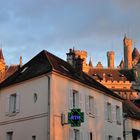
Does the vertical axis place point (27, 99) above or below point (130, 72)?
below

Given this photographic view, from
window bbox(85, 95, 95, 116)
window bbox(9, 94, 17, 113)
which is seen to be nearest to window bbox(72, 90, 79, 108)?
window bbox(85, 95, 95, 116)

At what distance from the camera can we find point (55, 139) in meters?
21.3

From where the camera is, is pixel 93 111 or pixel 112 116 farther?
pixel 112 116

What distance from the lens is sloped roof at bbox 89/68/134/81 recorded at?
84.7 m

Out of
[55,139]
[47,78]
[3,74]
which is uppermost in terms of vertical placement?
[3,74]

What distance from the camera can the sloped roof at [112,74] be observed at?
8469 cm

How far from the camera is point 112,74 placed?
86688 millimetres

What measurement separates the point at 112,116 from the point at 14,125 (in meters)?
8.26

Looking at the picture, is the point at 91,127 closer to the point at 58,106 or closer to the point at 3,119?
the point at 58,106

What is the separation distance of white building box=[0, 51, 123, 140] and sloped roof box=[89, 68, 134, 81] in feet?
186

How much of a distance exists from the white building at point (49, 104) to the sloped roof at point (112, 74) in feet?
186

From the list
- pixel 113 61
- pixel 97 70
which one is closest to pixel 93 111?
pixel 97 70

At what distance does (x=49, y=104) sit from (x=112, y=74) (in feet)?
216

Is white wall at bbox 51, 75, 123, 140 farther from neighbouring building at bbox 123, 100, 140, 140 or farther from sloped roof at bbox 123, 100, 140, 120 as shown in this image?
sloped roof at bbox 123, 100, 140, 120
